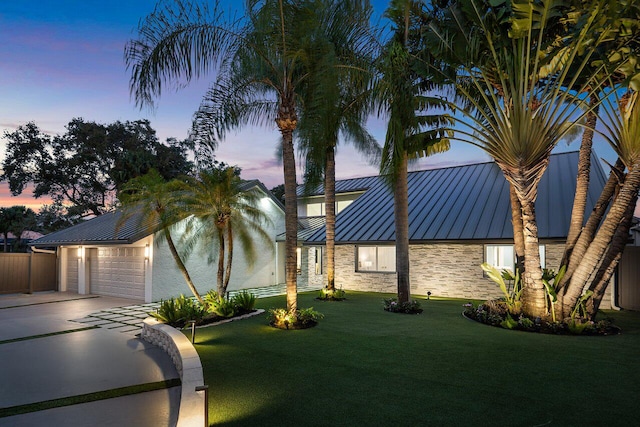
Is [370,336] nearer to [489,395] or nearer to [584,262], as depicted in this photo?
[489,395]

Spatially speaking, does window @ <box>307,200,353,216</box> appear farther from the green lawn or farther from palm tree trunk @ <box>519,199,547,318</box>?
palm tree trunk @ <box>519,199,547,318</box>

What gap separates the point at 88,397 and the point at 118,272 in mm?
13440

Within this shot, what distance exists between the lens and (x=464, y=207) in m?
17.3

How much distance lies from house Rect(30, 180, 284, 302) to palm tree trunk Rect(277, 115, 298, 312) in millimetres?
7402

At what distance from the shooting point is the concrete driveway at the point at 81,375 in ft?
18.1

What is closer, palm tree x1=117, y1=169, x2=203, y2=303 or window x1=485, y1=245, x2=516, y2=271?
palm tree x1=117, y1=169, x2=203, y2=303

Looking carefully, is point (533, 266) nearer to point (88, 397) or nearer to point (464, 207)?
point (464, 207)

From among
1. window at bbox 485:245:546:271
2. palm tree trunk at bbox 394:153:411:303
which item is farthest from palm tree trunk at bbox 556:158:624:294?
window at bbox 485:245:546:271

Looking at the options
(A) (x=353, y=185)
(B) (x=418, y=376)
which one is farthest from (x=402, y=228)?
(A) (x=353, y=185)

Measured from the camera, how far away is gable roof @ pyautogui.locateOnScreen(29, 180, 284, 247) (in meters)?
15.8

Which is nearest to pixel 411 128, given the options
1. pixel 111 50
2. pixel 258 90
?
pixel 258 90

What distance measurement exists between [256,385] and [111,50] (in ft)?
38.5

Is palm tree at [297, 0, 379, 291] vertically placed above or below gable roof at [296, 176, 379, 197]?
above

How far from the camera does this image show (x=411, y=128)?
431 inches
